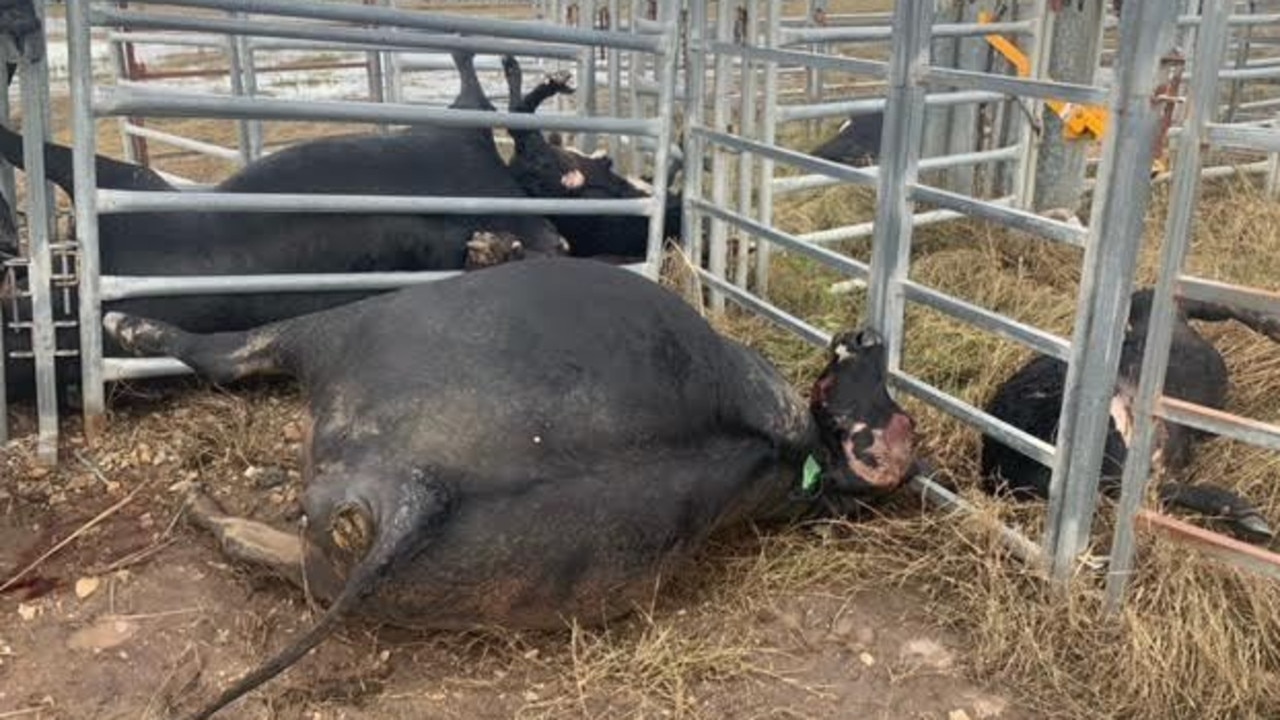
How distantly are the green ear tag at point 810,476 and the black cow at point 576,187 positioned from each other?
1.79m

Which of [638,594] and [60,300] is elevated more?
[60,300]

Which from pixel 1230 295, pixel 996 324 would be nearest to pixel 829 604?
pixel 996 324

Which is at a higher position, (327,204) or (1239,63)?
(1239,63)

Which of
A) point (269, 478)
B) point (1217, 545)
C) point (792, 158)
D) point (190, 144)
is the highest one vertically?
point (792, 158)

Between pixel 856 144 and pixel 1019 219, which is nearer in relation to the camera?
pixel 1019 219

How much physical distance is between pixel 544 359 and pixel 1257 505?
6.84ft

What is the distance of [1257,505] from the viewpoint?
11.3 feet

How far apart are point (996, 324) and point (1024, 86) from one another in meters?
0.62

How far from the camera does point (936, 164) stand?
18.6ft

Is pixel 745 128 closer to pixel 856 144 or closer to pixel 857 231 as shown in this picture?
pixel 857 231

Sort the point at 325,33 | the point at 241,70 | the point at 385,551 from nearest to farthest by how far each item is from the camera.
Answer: the point at 385,551
the point at 325,33
the point at 241,70

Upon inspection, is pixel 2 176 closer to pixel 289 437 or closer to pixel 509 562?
pixel 289 437

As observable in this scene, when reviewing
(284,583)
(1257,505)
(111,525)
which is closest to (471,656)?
(284,583)

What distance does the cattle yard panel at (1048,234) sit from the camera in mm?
2756
